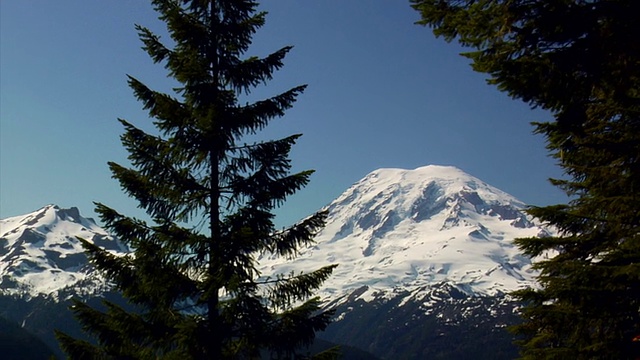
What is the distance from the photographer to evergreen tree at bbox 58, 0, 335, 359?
12.3m

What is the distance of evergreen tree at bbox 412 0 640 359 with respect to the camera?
782cm

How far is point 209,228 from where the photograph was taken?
527 inches

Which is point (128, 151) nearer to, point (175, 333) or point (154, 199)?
point (154, 199)

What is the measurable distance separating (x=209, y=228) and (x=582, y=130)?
8.58 m

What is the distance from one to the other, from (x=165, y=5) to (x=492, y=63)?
30.1 feet

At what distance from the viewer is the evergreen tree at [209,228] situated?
12320mm

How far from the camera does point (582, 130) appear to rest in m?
9.44

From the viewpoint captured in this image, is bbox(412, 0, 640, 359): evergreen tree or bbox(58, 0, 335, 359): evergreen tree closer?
bbox(412, 0, 640, 359): evergreen tree

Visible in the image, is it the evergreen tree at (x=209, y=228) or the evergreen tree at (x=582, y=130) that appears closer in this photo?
the evergreen tree at (x=582, y=130)

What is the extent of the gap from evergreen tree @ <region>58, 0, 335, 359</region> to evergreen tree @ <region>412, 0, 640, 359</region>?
228 inches

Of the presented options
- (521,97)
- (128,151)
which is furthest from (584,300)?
(128,151)

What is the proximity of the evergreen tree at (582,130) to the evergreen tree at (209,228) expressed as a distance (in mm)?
5792

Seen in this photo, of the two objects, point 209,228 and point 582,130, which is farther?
point 209,228

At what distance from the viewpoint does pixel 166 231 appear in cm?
1251
